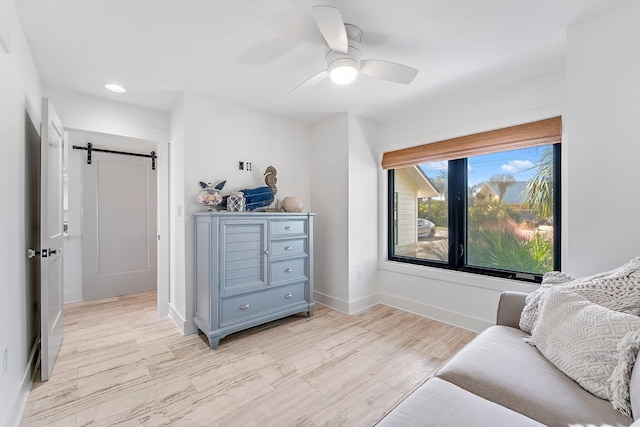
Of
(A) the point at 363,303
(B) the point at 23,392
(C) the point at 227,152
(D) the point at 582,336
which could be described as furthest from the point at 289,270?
(D) the point at 582,336

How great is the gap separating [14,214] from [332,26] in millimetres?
2097

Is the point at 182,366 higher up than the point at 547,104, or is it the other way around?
the point at 547,104

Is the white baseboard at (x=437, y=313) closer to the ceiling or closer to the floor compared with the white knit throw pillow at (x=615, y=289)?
closer to the floor

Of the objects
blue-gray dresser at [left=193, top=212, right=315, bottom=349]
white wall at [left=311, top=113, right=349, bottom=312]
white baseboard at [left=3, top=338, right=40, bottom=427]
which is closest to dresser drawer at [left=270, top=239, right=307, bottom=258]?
blue-gray dresser at [left=193, top=212, right=315, bottom=349]

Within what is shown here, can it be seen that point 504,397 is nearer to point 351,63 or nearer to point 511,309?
point 511,309

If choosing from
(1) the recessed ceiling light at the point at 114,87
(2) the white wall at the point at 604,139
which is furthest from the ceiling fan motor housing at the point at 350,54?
(1) the recessed ceiling light at the point at 114,87

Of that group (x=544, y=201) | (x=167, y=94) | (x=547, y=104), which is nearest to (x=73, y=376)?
(x=167, y=94)

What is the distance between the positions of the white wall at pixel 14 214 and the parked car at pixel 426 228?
334 centimetres

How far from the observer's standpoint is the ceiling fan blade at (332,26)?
1.34 meters

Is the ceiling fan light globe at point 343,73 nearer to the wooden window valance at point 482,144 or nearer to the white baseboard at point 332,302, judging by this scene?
the wooden window valance at point 482,144

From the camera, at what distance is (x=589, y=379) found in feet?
3.50

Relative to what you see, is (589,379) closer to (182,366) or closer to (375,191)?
(182,366)

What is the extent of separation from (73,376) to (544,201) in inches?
153

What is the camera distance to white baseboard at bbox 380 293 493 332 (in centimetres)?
265
